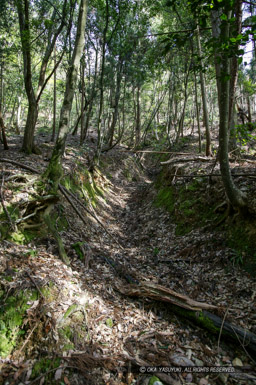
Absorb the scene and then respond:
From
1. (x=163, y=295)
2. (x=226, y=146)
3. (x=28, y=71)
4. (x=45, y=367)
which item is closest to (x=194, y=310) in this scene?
(x=163, y=295)

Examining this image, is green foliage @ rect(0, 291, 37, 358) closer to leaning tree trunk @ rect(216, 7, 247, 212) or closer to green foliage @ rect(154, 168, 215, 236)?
leaning tree trunk @ rect(216, 7, 247, 212)

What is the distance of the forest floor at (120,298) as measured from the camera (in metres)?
2.92

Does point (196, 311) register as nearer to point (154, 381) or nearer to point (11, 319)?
point (154, 381)

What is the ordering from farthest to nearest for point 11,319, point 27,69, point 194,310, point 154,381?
point 27,69, point 194,310, point 11,319, point 154,381

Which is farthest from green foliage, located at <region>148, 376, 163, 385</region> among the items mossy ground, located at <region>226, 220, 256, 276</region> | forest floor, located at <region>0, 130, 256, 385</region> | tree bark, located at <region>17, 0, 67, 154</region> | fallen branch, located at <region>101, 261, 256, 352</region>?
tree bark, located at <region>17, 0, 67, 154</region>

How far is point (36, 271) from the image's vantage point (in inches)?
Answer: 149

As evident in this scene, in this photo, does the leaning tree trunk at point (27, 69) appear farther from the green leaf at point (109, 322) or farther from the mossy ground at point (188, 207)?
the green leaf at point (109, 322)

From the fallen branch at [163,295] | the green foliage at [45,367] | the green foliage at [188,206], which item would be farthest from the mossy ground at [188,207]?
the green foliage at [45,367]

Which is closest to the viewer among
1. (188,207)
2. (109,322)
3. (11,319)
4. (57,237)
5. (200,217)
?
(11,319)

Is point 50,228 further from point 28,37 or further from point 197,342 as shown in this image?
point 28,37

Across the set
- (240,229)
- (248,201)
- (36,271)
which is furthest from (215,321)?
(36,271)

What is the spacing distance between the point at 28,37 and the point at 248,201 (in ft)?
28.7

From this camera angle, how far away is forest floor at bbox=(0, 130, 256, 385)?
2920mm

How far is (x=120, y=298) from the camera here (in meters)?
4.38
